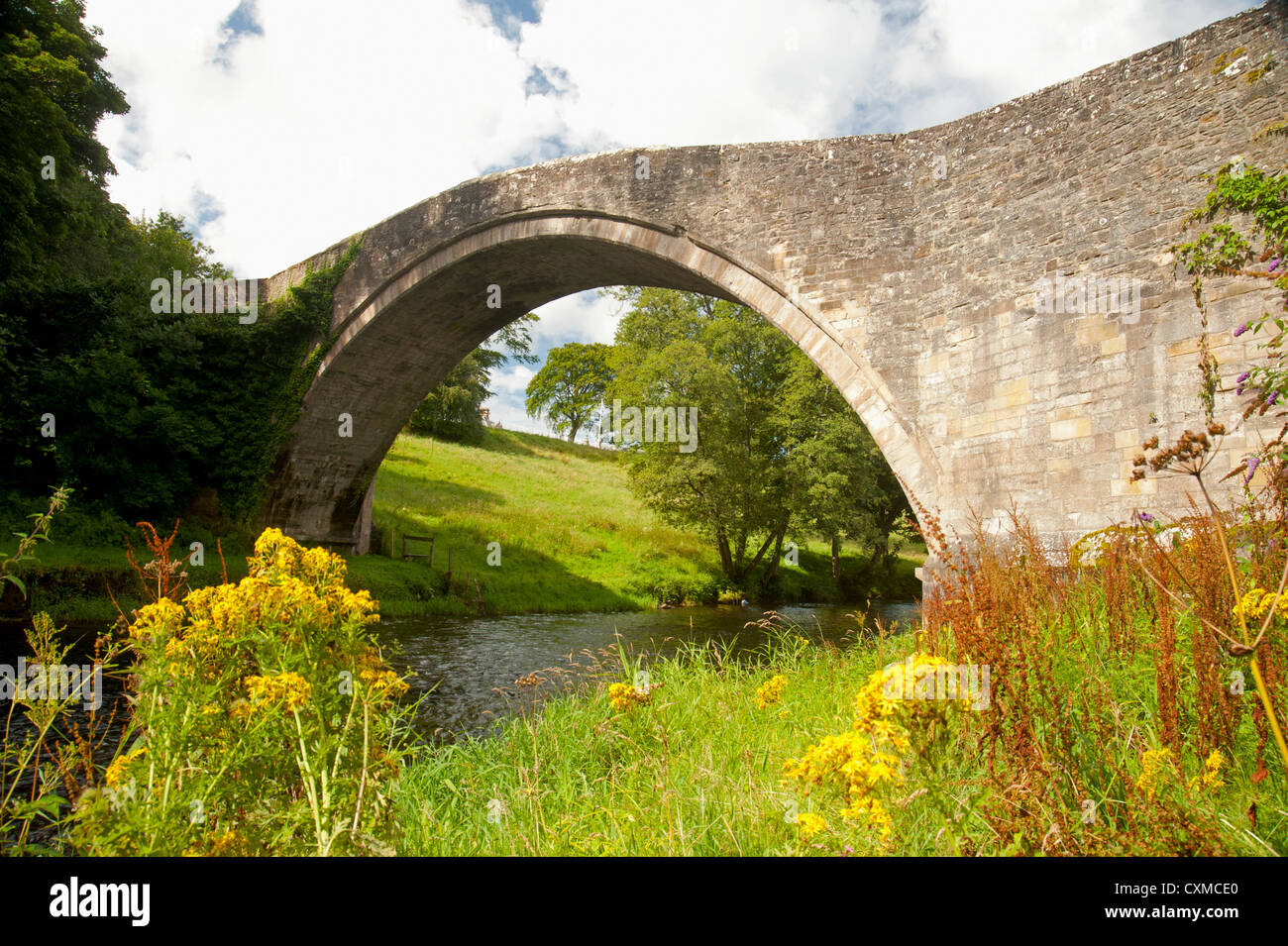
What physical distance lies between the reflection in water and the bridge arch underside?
3516 mm

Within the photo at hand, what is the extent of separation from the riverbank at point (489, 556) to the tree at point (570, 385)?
16381mm

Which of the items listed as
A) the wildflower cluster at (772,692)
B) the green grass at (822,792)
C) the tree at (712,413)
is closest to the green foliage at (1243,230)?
the green grass at (822,792)

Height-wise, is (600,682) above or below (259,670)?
below

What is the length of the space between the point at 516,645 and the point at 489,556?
688 centimetres

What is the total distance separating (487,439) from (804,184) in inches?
1242

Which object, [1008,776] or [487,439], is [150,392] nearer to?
[1008,776]

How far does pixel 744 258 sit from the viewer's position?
30.1 ft

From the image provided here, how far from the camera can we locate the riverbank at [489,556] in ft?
36.9

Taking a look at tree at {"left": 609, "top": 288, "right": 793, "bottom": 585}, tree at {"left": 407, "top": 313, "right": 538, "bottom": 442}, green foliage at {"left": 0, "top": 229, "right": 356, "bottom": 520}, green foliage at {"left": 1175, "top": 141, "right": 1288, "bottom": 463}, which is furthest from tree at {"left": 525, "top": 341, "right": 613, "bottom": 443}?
green foliage at {"left": 1175, "top": 141, "right": 1288, "bottom": 463}

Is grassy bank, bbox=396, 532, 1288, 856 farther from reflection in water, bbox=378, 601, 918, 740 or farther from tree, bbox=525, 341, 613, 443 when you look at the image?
tree, bbox=525, 341, 613, 443

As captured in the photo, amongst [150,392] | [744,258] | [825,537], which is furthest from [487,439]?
[744,258]

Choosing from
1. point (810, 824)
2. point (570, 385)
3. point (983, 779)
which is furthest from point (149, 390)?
point (570, 385)

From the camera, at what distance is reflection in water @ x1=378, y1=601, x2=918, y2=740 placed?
672cm

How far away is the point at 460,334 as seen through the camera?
1480 cm
